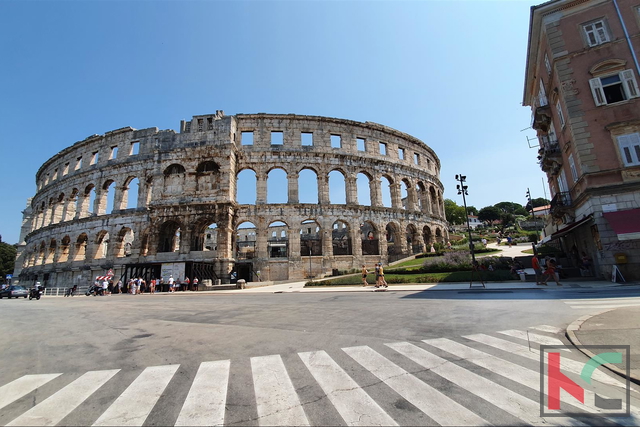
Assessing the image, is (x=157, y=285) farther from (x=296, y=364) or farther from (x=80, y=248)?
(x=296, y=364)

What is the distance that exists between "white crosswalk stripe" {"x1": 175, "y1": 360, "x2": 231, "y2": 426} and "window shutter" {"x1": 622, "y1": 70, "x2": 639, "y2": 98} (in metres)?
24.0

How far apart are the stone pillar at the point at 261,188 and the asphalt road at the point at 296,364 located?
21662mm

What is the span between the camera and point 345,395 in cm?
356

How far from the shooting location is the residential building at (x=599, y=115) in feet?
50.1

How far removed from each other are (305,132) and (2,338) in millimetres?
29339

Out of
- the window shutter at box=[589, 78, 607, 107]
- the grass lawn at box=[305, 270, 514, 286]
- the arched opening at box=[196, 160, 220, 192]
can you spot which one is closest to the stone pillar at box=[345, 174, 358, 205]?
the grass lawn at box=[305, 270, 514, 286]

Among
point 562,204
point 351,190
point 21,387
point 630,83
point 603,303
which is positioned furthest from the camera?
point 351,190

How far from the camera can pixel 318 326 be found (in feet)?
24.8

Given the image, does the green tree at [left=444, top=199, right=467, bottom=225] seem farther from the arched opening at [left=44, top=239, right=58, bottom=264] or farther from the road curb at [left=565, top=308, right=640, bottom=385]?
the arched opening at [left=44, top=239, right=58, bottom=264]

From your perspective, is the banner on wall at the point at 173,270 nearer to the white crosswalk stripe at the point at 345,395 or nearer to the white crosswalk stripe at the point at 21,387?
the white crosswalk stripe at the point at 21,387

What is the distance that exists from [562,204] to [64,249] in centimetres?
5168

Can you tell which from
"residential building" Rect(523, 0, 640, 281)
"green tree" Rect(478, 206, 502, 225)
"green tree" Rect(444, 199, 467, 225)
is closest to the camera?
"residential building" Rect(523, 0, 640, 281)

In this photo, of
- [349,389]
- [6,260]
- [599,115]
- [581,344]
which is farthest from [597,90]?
[6,260]

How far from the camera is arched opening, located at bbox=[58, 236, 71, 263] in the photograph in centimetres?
3512
